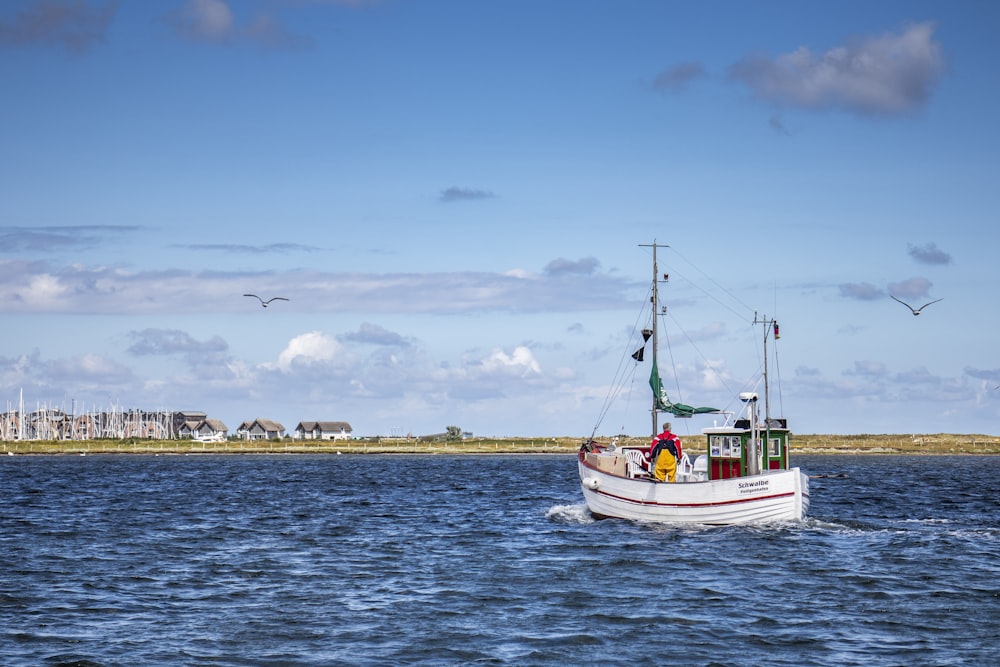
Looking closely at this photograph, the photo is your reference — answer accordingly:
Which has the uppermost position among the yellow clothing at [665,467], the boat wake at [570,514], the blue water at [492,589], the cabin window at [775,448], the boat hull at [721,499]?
the cabin window at [775,448]

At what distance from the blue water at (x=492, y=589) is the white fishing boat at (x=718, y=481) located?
3.29 ft

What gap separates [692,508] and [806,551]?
7035mm

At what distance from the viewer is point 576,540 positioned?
43594mm

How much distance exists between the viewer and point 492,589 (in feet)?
105

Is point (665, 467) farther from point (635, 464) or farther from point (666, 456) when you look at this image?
point (635, 464)

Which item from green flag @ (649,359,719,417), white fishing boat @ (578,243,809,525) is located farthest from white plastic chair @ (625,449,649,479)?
green flag @ (649,359,719,417)

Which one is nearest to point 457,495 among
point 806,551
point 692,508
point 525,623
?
point 692,508

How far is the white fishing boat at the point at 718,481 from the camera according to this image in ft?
146

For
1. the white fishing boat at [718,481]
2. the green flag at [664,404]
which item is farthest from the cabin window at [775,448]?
the green flag at [664,404]

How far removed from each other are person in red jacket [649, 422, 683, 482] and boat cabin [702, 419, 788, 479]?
4.86 ft

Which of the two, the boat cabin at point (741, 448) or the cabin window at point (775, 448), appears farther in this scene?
the cabin window at point (775, 448)

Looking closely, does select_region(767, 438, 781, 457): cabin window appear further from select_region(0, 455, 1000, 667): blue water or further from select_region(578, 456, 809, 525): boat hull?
select_region(0, 455, 1000, 667): blue water

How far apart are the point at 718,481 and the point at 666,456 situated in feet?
8.46

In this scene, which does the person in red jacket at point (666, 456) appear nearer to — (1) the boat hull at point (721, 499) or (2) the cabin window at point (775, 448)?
(1) the boat hull at point (721, 499)
